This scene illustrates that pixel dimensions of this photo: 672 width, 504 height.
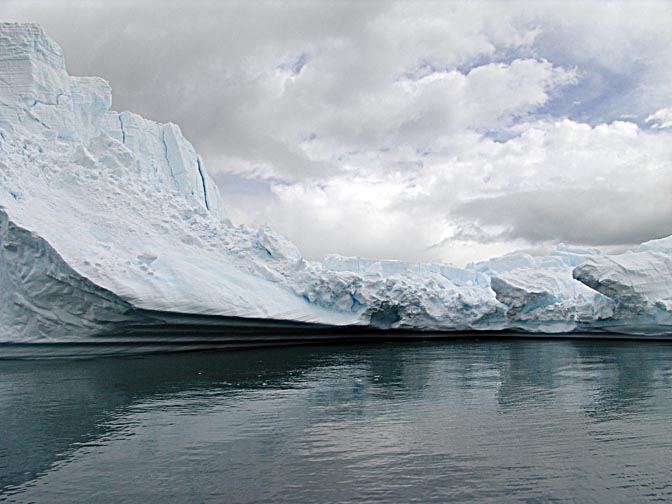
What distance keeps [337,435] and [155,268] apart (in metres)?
7.54

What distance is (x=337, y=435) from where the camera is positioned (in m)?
4.96

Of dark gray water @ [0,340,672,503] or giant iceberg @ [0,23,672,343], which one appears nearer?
dark gray water @ [0,340,672,503]

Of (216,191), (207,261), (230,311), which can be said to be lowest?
(230,311)

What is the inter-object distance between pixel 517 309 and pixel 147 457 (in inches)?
498

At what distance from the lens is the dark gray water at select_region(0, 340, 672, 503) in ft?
12.2

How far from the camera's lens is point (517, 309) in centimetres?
1518

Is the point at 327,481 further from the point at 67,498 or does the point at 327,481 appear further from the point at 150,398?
the point at 150,398

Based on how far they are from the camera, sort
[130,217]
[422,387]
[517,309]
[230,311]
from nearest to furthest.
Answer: [422,387] < [230,311] < [130,217] < [517,309]

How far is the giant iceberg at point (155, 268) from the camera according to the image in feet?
34.9

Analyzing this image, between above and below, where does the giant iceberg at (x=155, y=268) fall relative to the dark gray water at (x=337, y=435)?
above

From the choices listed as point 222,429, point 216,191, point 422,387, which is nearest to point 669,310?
point 422,387

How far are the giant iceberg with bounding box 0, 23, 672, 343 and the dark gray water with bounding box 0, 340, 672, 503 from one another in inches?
81.5

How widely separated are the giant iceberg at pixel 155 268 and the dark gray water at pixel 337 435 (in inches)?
81.5

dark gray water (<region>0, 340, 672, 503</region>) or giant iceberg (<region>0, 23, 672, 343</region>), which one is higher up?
giant iceberg (<region>0, 23, 672, 343</region>)
